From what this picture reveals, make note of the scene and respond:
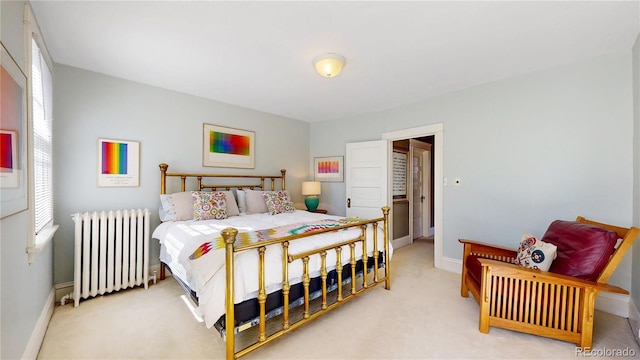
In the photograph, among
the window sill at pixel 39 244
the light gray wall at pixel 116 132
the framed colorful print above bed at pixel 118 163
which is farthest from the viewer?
the framed colorful print above bed at pixel 118 163

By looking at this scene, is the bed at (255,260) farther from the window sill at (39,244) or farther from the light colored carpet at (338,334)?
the window sill at (39,244)

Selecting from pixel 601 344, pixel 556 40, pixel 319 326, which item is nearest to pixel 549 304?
pixel 601 344

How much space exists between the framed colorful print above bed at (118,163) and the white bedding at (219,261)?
2.55 ft

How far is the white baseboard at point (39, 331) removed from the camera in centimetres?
167

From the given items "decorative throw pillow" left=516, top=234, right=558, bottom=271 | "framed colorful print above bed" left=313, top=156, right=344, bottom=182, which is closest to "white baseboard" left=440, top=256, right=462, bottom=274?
"decorative throw pillow" left=516, top=234, right=558, bottom=271

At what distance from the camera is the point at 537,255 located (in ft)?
6.75

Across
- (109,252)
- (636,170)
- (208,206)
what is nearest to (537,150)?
(636,170)

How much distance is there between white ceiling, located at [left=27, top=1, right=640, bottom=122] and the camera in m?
1.83

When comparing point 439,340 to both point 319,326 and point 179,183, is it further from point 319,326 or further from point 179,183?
point 179,183

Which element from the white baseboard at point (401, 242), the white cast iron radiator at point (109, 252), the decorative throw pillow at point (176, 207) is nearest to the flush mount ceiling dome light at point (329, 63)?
the decorative throw pillow at point (176, 207)

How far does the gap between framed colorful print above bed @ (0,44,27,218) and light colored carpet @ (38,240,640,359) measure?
1184 millimetres

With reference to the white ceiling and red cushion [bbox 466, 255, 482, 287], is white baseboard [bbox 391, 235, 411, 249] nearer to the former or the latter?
red cushion [bbox 466, 255, 482, 287]

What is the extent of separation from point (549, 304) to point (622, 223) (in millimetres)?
1328

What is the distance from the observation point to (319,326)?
215 centimetres
